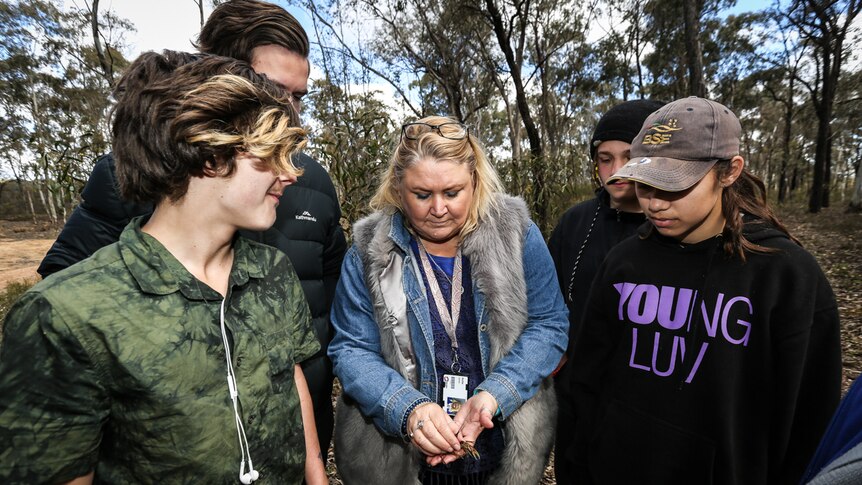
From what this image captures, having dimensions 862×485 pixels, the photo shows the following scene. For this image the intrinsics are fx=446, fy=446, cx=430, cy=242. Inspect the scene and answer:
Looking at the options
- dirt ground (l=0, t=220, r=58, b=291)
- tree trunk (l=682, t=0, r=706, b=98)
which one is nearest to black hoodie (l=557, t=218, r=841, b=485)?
tree trunk (l=682, t=0, r=706, b=98)

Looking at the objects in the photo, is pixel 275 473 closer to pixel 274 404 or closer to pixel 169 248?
pixel 274 404

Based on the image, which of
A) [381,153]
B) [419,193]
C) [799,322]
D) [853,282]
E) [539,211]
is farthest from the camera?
[853,282]

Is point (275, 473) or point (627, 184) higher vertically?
point (627, 184)

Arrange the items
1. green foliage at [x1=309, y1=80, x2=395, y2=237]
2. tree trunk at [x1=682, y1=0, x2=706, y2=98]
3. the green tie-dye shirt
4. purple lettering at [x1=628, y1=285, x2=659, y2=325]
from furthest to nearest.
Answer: tree trunk at [x1=682, y1=0, x2=706, y2=98] → green foliage at [x1=309, y1=80, x2=395, y2=237] → purple lettering at [x1=628, y1=285, x2=659, y2=325] → the green tie-dye shirt

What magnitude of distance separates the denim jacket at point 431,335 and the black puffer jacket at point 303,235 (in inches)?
9.0

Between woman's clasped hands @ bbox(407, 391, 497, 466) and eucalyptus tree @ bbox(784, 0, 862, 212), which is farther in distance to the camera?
eucalyptus tree @ bbox(784, 0, 862, 212)

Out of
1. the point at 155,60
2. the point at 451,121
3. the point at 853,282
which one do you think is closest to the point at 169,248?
the point at 155,60

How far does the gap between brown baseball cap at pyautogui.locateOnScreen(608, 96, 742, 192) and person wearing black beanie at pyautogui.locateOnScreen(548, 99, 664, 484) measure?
448 millimetres

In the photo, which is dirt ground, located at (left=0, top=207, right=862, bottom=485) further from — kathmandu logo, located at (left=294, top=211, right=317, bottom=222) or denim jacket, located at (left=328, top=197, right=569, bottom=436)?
kathmandu logo, located at (left=294, top=211, right=317, bottom=222)

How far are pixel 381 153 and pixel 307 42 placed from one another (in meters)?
3.03

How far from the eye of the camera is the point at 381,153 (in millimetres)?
4953

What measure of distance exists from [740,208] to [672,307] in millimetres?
389

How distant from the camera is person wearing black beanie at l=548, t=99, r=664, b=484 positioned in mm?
Answer: 2000

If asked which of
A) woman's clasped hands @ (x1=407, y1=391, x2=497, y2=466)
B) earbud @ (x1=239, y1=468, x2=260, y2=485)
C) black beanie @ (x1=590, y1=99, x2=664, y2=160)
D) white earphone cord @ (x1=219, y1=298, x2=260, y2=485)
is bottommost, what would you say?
woman's clasped hands @ (x1=407, y1=391, x2=497, y2=466)
